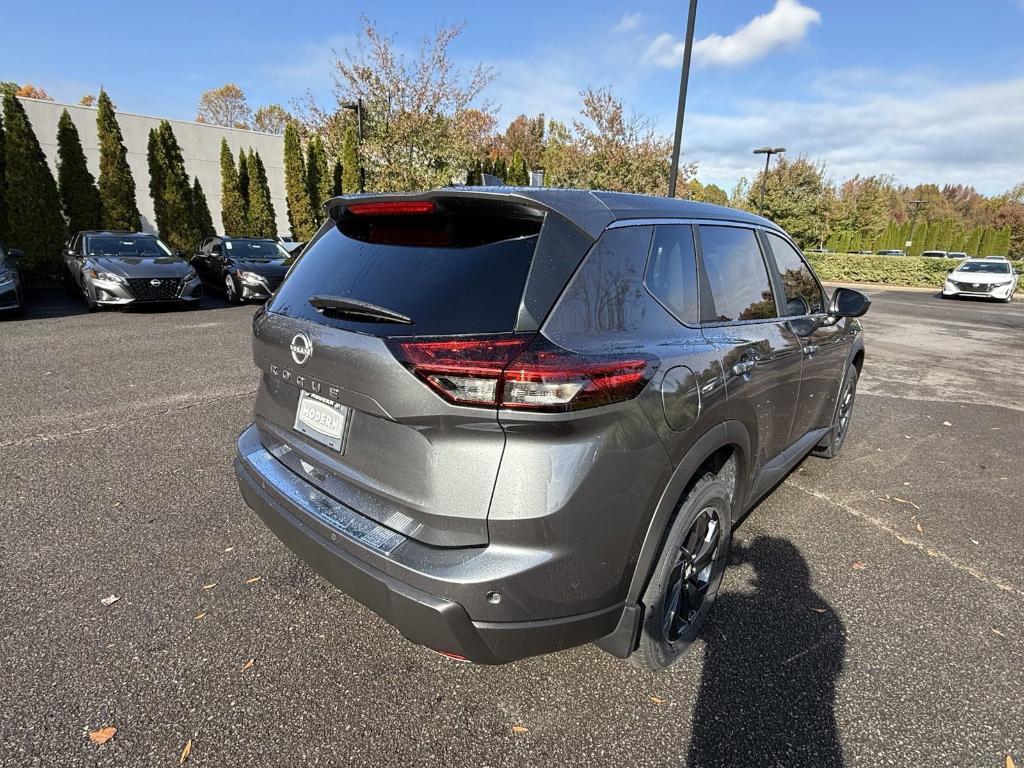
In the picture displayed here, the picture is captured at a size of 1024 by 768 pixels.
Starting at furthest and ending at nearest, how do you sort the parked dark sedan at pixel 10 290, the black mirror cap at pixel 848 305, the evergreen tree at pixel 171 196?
the evergreen tree at pixel 171 196 → the parked dark sedan at pixel 10 290 → the black mirror cap at pixel 848 305

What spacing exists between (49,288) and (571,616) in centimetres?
1709

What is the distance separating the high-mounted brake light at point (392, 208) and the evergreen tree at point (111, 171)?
59.8 feet

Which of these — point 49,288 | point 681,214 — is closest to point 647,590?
point 681,214

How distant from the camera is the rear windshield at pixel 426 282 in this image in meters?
1.68

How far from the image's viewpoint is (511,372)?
1552 millimetres

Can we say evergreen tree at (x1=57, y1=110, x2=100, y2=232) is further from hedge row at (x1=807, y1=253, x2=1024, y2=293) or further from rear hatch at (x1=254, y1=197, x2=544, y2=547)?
hedge row at (x1=807, y1=253, x2=1024, y2=293)

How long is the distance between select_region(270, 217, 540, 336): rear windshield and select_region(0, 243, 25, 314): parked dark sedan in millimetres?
10037

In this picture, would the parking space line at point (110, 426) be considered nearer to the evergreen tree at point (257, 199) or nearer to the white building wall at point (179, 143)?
the white building wall at point (179, 143)

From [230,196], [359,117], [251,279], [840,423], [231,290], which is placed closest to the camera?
[840,423]

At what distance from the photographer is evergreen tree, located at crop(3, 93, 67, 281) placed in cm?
1395

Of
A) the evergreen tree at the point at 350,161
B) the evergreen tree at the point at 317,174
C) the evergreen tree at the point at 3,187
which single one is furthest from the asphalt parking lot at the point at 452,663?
the evergreen tree at the point at 317,174

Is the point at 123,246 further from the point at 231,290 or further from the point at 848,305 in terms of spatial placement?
the point at 848,305

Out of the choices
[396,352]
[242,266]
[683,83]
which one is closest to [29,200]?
[242,266]

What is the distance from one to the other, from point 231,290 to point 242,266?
60 centimetres
